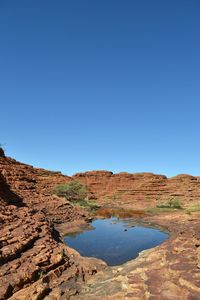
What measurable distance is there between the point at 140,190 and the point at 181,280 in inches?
2588

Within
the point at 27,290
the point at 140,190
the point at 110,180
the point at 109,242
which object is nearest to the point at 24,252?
the point at 27,290

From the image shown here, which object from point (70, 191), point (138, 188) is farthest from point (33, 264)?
point (138, 188)

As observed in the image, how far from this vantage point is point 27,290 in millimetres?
10977

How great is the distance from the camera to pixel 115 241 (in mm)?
26906

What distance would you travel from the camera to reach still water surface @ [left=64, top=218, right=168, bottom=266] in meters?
21.8

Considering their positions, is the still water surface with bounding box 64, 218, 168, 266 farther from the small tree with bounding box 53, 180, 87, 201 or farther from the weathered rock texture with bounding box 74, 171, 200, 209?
the weathered rock texture with bounding box 74, 171, 200, 209

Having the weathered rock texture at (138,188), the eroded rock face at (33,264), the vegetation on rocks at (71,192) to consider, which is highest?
the weathered rock texture at (138,188)

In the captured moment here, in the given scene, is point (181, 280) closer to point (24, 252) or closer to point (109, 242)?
point (24, 252)

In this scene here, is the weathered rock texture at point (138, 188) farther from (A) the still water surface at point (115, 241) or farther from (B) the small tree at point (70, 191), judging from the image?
(A) the still water surface at point (115, 241)

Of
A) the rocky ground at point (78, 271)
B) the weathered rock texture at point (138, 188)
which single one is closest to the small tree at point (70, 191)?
the weathered rock texture at point (138, 188)

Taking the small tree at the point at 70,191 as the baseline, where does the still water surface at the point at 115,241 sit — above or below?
→ below

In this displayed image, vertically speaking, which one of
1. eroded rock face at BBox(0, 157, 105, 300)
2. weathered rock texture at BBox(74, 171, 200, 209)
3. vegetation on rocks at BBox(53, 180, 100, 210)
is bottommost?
eroded rock face at BBox(0, 157, 105, 300)

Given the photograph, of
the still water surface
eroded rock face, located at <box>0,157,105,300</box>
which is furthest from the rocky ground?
the still water surface

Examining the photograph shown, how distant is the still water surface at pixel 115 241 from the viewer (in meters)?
21.8
